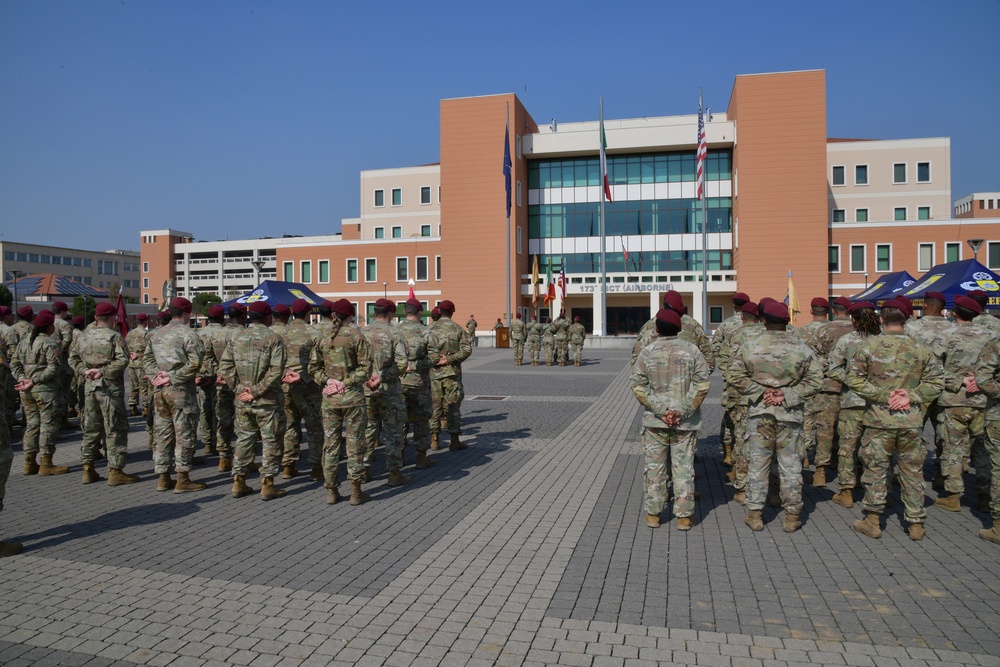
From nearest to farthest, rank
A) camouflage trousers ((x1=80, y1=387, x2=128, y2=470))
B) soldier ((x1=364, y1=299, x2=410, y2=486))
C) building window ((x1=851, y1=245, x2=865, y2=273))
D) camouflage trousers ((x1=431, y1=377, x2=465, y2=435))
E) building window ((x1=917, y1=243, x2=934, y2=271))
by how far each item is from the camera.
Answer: soldier ((x1=364, y1=299, x2=410, y2=486)) → camouflage trousers ((x1=80, y1=387, x2=128, y2=470)) → camouflage trousers ((x1=431, y1=377, x2=465, y2=435)) → building window ((x1=917, y1=243, x2=934, y2=271)) → building window ((x1=851, y1=245, x2=865, y2=273))

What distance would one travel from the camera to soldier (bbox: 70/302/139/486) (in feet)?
25.9

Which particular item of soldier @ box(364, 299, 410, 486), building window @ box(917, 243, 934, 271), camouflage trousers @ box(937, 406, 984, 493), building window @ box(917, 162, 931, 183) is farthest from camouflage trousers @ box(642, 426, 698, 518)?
building window @ box(917, 162, 931, 183)

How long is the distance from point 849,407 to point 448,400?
531 cm

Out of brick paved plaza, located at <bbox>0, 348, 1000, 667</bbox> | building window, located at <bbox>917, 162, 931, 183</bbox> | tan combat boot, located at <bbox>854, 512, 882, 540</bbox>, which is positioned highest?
building window, located at <bbox>917, 162, 931, 183</bbox>

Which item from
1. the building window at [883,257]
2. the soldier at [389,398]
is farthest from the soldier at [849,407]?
the building window at [883,257]

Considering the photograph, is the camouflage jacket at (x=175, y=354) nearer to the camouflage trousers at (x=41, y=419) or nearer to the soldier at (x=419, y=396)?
the camouflage trousers at (x=41, y=419)

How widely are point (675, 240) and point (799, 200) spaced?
33.7 feet

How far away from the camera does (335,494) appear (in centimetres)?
702

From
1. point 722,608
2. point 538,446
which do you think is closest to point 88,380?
point 538,446

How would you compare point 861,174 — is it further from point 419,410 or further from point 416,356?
point 419,410

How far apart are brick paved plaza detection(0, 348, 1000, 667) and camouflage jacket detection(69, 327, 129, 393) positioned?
1.32 meters

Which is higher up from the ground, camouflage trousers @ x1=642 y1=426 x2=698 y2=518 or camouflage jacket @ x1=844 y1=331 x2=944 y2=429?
camouflage jacket @ x1=844 y1=331 x2=944 y2=429

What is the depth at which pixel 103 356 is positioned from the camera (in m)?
8.09

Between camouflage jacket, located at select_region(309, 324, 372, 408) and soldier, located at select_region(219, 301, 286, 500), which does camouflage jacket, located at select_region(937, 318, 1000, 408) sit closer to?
camouflage jacket, located at select_region(309, 324, 372, 408)
